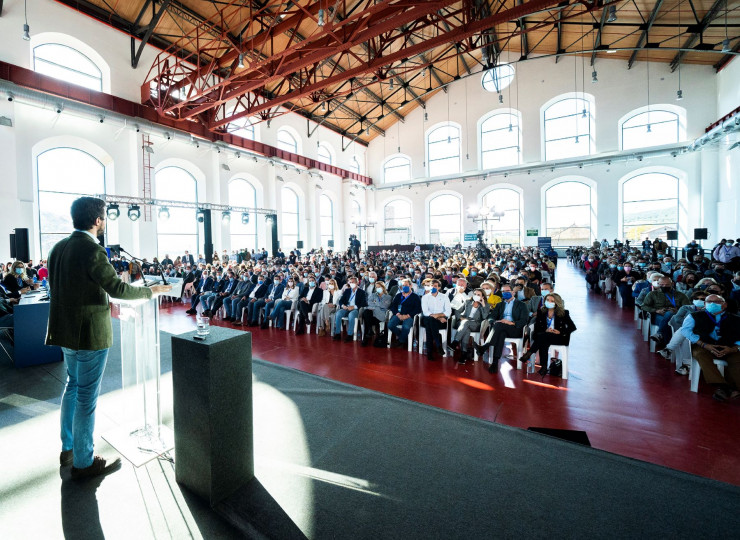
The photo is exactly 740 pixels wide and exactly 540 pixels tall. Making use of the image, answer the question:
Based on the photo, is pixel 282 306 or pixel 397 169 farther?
pixel 397 169

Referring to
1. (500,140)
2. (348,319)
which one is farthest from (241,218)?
(500,140)

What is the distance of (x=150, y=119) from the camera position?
1258 cm

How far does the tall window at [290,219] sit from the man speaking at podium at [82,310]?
18687 mm

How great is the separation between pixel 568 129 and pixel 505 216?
605 cm

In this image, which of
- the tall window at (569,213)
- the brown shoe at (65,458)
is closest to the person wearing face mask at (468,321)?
the brown shoe at (65,458)

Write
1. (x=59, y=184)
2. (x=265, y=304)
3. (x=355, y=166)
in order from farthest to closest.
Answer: (x=355, y=166), (x=59, y=184), (x=265, y=304)

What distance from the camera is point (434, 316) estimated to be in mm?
5145

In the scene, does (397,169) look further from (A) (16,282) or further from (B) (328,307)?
(A) (16,282)

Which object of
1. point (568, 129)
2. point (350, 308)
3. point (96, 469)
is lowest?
point (96, 469)

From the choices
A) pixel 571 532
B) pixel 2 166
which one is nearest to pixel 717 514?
pixel 571 532

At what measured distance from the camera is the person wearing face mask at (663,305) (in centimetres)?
488

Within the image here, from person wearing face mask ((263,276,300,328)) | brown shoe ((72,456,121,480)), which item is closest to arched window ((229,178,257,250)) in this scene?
person wearing face mask ((263,276,300,328))

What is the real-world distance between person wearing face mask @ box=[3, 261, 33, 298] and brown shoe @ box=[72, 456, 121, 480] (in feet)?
20.6

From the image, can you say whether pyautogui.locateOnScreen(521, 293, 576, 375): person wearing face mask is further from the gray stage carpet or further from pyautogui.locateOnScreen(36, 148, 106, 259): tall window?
pyautogui.locateOnScreen(36, 148, 106, 259): tall window
